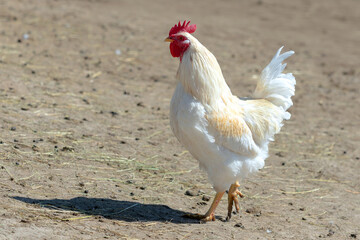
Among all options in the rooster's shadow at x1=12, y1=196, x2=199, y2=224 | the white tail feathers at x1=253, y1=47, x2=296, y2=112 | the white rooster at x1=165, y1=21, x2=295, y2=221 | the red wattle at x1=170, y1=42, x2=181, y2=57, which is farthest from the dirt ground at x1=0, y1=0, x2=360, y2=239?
the red wattle at x1=170, y1=42, x2=181, y2=57

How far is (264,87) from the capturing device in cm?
614

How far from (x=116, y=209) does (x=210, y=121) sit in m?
1.36

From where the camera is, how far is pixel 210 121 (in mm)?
5316

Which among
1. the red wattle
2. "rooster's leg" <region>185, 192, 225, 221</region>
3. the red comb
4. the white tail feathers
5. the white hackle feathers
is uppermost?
the red comb

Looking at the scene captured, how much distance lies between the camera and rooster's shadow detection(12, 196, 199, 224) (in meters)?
5.33

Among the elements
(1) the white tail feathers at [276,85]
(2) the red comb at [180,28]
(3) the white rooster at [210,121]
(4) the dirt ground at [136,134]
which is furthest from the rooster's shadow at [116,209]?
(2) the red comb at [180,28]

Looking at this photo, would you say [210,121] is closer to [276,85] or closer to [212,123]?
[212,123]

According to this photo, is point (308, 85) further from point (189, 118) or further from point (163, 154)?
point (189, 118)

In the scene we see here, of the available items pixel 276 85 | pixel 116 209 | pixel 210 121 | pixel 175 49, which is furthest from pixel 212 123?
pixel 116 209

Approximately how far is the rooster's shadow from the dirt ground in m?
0.02

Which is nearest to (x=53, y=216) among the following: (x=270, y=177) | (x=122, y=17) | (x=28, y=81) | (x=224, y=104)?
(x=224, y=104)

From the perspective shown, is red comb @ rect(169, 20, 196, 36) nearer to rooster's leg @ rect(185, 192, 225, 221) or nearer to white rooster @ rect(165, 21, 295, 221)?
white rooster @ rect(165, 21, 295, 221)

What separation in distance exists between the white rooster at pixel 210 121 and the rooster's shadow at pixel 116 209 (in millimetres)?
282

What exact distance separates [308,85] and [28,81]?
19.0ft
